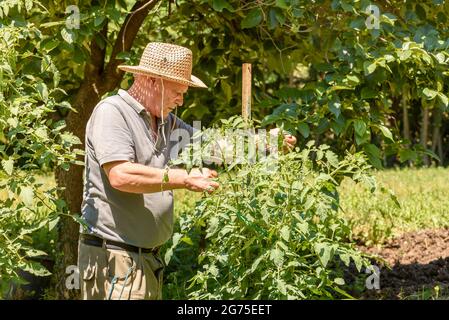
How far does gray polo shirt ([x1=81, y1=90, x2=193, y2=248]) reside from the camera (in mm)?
3621

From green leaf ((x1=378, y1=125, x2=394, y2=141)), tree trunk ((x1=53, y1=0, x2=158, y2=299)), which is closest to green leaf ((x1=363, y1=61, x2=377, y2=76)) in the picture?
green leaf ((x1=378, y1=125, x2=394, y2=141))

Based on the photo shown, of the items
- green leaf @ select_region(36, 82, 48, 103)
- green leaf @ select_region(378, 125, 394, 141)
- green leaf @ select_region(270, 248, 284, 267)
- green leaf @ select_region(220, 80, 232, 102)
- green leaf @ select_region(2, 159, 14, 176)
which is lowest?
green leaf @ select_region(270, 248, 284, 267)

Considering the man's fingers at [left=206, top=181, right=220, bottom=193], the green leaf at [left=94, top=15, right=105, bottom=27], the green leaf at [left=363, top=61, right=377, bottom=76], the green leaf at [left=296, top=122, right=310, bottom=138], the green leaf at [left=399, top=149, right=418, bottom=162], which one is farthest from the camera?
the green leaf at [left=399, top=149, right=418, bottom=162]

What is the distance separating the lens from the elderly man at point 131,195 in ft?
12.0

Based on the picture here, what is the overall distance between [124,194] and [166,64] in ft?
1.77

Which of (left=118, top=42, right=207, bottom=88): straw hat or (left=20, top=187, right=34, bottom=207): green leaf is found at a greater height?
(left=118, top=42, right=207, bottom=88): straw hat

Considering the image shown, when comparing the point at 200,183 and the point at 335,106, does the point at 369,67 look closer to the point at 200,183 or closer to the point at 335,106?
the point at 335,106

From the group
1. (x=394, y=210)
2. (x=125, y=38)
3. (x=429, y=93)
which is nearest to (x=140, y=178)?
(x=429, y=93)

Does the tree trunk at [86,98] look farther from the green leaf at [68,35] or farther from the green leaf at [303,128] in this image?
the green leaf at [303,128]

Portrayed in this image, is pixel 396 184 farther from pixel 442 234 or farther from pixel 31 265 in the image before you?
pixel 31 265

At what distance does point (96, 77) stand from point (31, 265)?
2.15m

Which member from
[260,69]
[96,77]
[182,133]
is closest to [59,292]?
[96,77]

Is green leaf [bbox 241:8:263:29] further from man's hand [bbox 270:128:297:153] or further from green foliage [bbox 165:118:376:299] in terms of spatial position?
green foliage [bbox 165:118:376:299]

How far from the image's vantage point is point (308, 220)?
145 inches
